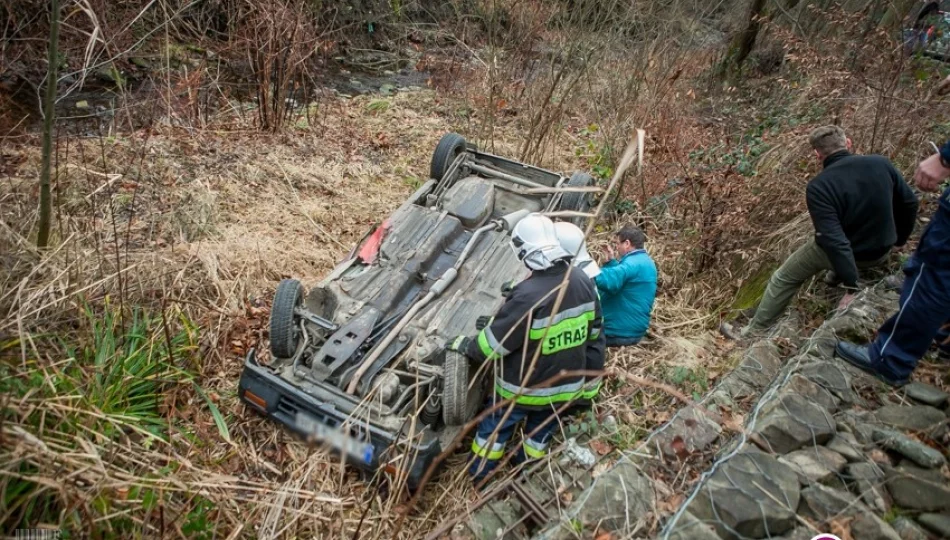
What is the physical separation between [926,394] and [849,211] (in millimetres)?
1336

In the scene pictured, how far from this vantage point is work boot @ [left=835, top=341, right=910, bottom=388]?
3.09m

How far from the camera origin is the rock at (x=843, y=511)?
2205mm

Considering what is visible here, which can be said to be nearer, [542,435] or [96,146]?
[542,435]

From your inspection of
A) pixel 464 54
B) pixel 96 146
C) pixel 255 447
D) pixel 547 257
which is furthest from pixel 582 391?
pixel 464 54

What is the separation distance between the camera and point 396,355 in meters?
3.79

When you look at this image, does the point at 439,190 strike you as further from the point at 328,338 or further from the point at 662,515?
the point at 662,515

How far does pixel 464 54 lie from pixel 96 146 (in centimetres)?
677

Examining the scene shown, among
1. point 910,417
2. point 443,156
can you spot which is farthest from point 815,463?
point 443,156

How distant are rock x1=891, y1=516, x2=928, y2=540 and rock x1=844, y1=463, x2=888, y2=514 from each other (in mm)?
72

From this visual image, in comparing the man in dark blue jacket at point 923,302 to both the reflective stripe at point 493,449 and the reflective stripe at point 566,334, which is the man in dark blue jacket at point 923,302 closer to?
the reflective stripe at point 566,334

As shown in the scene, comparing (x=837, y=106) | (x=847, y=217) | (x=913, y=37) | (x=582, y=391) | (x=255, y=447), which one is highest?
(x=913, y=37)

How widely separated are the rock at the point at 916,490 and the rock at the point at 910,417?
310 millimetres

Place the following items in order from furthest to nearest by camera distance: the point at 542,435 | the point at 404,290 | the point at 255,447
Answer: the point at 404,290, the point at 255,447, the point at 542,435

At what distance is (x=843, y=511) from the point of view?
2314 mm
